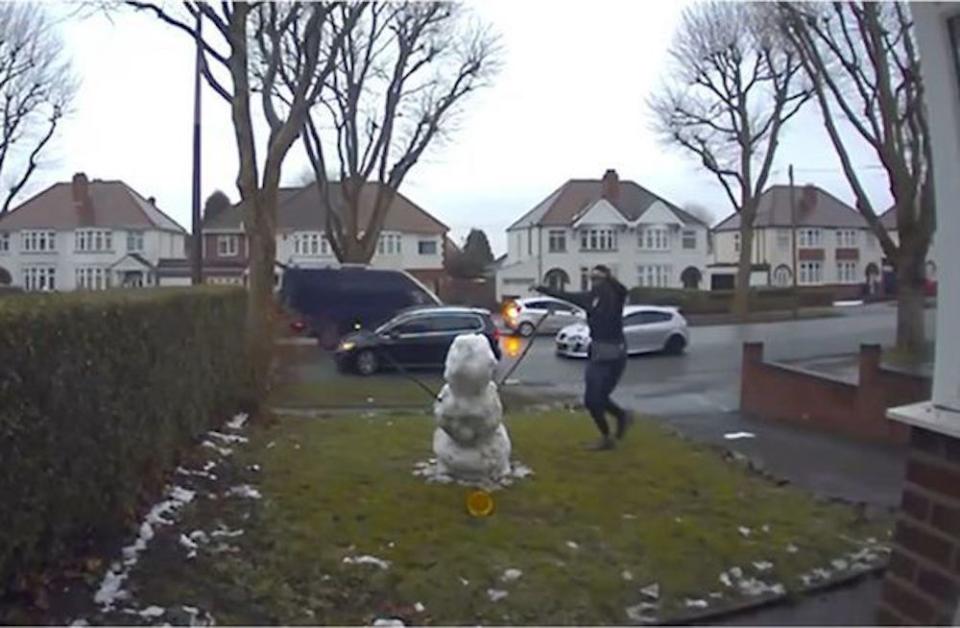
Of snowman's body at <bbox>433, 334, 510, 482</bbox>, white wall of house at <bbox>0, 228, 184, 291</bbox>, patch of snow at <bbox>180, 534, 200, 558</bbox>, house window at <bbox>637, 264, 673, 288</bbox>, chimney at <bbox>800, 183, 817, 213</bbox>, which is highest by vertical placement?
chimney at <bbox>800, 183, 817, 213</bbox>

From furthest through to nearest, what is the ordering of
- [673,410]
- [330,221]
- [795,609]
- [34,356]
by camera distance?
1. [330,221]
2. [673,410]
3. [795,609]
4. [34,356]

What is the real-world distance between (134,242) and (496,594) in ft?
153

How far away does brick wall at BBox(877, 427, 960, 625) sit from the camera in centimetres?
293

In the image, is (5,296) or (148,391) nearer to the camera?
(5,296)

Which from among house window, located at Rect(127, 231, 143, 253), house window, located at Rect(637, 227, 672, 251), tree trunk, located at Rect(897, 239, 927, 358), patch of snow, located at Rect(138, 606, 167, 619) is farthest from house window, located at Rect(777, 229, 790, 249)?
patch of snow, located at Rect(138, 606, 167, 619)

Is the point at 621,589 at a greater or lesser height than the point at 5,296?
lesser

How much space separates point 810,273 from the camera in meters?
44.5

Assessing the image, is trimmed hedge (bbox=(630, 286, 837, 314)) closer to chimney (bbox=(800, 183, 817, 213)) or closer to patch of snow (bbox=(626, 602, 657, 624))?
chimney (bbox=(800, 183, 817, 213))

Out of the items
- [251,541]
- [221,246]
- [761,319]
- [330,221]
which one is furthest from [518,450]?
[221,246]

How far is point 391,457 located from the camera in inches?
Result: 356

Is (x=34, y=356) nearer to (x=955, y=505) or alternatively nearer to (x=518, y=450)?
(x=955, y=505)

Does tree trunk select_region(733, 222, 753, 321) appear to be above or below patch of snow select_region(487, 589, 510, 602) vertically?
above

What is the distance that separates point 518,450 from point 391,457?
4.08 ft

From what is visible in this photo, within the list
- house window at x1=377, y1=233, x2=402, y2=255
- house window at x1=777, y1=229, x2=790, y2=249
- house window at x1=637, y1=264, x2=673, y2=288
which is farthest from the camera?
house window at x1=377, y1=233, x2=402, y2=255
